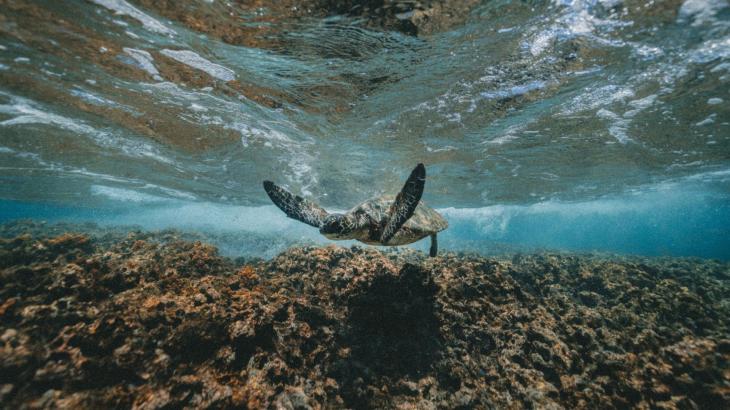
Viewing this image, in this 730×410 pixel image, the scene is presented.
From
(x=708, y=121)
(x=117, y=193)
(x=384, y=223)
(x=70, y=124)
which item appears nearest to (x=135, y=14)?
(x=384, y=223)

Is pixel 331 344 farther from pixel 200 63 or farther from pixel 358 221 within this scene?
pixel 200 63

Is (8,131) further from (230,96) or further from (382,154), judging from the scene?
(382,154)

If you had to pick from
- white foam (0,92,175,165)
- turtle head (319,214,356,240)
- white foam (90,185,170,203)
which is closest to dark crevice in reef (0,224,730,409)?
turtle head (319,214,356,240)

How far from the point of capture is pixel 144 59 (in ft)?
27.3

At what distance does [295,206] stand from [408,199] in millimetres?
2790

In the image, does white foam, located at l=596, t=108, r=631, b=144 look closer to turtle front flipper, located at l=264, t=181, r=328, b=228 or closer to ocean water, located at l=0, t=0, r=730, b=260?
ocean water, located at l=0, t=0, r=730, b=260

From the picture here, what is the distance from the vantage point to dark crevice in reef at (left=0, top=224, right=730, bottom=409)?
2.92 m

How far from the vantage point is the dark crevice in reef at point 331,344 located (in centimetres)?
292

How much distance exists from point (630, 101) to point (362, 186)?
1653 cm

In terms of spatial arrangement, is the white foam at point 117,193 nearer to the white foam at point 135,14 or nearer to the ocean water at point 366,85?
the ocean water at point 366,85

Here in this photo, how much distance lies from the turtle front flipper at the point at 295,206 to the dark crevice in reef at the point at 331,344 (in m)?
1.25

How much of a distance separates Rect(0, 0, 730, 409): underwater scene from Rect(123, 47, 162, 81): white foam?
0.34 feet

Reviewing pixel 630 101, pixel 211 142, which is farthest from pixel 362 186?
pixel 630 101

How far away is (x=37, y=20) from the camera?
266 inches
